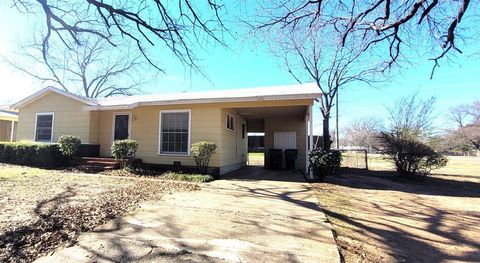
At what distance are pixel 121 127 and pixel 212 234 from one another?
992 cm

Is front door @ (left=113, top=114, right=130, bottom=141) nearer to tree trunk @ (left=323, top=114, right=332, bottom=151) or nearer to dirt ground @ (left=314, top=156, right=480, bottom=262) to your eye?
dirt ground @ (left=314, top=156, right=480, bottom=262)

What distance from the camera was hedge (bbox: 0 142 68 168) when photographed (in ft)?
36.1

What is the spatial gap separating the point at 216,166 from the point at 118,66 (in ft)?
78.7

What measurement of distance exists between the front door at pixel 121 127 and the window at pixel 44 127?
3.53 meters

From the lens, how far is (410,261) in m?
3.15

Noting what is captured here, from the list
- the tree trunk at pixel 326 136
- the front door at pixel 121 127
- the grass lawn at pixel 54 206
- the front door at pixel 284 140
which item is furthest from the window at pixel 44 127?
the tree trunk at pixel 326 136

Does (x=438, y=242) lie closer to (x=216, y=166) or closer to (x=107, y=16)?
(x=107, y=16)

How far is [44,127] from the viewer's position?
1320cm

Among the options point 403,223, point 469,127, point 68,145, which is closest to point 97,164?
point 68,145

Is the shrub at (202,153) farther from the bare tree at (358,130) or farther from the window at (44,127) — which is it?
the bare tree at (358,130)

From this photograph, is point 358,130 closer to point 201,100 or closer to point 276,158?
point 276,158

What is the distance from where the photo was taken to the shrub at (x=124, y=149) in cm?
1030

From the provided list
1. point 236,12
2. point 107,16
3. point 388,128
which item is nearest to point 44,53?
point 107,16

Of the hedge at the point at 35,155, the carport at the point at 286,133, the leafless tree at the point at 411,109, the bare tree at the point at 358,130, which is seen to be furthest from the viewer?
the bare tree at the point at 358,130
